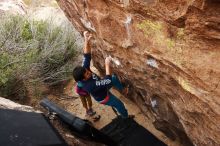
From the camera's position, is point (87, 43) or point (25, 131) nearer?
point (25, 131)

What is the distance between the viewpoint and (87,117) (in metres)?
7.01

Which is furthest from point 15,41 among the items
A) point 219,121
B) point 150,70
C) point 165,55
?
point 219,121

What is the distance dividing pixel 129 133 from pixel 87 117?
1.15 m

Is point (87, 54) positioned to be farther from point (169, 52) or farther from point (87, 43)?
point (169, 52)

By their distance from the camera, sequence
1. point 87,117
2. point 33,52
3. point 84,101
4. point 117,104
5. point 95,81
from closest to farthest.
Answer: point 95,81 → point 117,104 → point 84,101 → point 87,117 → point 33,52

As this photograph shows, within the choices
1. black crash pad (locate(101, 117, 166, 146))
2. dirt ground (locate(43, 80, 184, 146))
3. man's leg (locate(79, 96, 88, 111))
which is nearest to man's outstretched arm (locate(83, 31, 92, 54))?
man's leg (locate(79, 96, 88, 111))

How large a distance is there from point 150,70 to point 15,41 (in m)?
4.11

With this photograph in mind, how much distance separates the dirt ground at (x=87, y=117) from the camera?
567 centimetres

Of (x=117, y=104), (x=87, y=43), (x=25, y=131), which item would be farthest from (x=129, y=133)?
(x=25, y=131)

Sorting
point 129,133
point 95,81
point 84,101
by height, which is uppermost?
point 95,81

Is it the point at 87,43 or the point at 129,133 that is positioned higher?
the point at 87,43

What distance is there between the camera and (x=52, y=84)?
26.3 feet

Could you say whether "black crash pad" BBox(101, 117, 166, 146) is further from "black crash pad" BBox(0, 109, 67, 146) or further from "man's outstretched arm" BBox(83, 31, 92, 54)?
"black crash pad" BBox(0, 109, 67, 146)

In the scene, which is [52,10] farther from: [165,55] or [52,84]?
[165,55]
